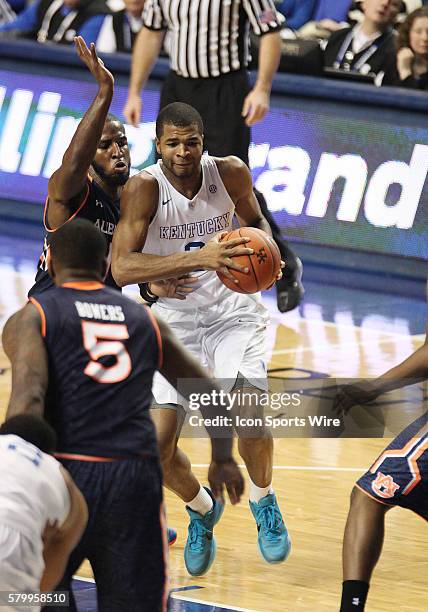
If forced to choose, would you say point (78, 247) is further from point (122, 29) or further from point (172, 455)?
point (122, 29)

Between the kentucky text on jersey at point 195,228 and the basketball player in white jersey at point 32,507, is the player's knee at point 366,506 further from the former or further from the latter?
the kentucky text on jersey at point 195,228

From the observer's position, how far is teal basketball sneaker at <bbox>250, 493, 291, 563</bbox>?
661 centimetres

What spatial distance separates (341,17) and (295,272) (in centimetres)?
567

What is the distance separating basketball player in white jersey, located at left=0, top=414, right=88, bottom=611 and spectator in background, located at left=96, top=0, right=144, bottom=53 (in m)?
11.5

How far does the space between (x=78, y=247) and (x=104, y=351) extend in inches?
14.7

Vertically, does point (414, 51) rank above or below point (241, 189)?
below

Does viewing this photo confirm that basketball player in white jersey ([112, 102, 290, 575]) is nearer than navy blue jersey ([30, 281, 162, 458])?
No

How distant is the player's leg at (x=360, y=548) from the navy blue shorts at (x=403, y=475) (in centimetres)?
6

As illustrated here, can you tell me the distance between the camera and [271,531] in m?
6.67

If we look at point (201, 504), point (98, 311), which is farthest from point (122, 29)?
point (98, 311)

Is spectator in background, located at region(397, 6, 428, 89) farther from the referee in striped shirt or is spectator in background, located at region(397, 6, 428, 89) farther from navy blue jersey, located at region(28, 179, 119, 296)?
navy blue jersey, located at region(28, 179, 119, 296)

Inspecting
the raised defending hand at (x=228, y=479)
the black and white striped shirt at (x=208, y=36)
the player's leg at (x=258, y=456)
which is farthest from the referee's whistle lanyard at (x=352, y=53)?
the raised defending hand at (x=228, y=479)

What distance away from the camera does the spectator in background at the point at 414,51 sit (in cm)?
1356

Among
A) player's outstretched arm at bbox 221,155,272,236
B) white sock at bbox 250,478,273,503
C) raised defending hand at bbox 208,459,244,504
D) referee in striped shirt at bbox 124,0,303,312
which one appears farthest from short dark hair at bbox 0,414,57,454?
referee in striped shirt at bbox 124,0,303,312
